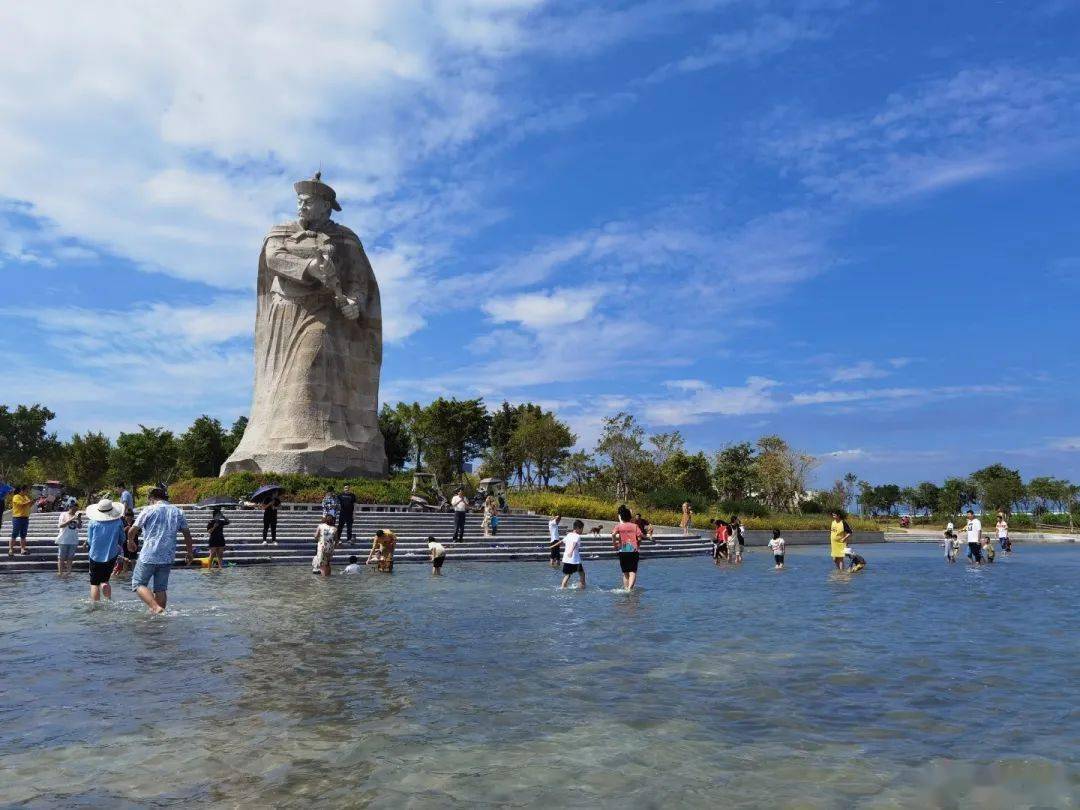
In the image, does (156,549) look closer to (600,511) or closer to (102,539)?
(102,539)

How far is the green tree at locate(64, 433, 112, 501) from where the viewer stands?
6178cm

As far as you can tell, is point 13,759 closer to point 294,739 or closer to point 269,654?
point 294,739

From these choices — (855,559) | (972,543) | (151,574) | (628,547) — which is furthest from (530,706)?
(972,543)

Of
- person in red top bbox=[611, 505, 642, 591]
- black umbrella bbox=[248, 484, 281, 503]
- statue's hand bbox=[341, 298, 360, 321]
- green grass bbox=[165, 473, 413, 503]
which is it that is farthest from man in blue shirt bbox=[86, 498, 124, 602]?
statue's hand bbox=[341, 298, 360, 321]

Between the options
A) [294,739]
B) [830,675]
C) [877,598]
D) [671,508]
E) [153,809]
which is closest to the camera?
[153,809]

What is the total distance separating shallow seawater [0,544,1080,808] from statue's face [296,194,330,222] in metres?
24.7

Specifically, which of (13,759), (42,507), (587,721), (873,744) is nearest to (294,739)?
(13,759)

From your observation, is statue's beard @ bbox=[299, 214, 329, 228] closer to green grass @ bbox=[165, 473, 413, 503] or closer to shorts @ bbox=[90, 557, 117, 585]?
green grass @ bbox=[165, 473, 413, 503]

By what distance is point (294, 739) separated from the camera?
4.91 meters

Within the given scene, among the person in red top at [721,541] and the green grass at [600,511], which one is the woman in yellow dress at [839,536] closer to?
the person in red top at [721,541]

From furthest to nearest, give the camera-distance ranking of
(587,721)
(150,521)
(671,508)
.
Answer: (671,508)
(150,521)
(587,721)

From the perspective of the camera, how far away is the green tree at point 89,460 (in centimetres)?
6178

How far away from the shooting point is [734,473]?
63.6 metres

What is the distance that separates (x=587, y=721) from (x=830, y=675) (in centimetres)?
269
